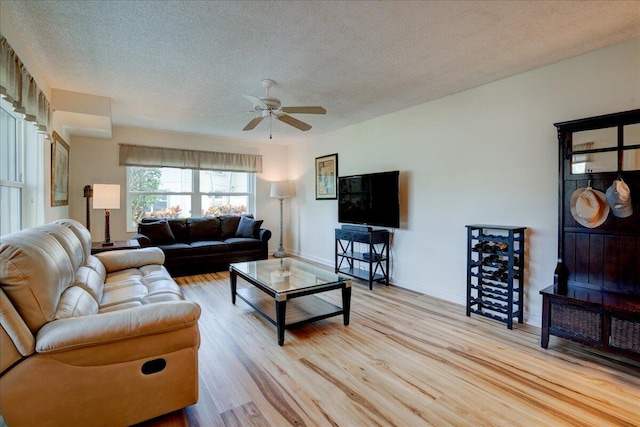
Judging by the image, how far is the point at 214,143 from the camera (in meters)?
6.03

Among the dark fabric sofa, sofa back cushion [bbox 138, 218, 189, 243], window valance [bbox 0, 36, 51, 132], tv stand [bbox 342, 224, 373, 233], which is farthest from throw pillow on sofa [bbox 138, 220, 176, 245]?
tv stand [bbox 342, 224, 373, 233]

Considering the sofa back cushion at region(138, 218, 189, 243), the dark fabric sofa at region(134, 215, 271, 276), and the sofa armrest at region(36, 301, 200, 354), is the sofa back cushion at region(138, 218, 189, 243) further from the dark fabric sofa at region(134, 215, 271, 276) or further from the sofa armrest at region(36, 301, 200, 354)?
the sofa armrest at region(36, 301, 200, 354)

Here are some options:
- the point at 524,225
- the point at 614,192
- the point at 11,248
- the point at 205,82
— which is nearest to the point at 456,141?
the point at 524,225

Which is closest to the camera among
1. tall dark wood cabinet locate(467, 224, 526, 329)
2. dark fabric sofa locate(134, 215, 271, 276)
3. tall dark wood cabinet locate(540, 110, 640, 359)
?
tall dark wood cabinet locate(540, 110, 640, 359)

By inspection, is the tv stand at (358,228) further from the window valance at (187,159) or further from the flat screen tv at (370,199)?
the window valance at (187,159)

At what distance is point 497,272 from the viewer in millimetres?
2994

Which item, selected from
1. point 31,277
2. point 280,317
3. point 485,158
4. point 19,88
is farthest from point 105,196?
point 485,158

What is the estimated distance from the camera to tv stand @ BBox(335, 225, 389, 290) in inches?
164

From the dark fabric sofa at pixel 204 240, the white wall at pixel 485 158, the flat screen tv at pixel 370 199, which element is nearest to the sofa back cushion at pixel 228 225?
the dark fabric sofa at pixel 204 240

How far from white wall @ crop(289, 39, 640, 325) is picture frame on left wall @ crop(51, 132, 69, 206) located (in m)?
3.89

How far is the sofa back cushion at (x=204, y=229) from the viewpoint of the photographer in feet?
17.4

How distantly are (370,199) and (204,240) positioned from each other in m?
2.96

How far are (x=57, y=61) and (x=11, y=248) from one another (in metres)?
2.17

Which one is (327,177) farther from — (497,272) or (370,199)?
(497,272)
